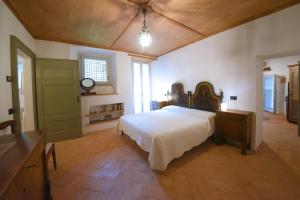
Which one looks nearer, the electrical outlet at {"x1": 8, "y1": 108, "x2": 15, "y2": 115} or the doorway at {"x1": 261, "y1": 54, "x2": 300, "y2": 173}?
the electrical outlet at {"x1": 8, "y1": 108, "x2": 15, "y2": 115}

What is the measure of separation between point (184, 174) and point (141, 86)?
3891mm

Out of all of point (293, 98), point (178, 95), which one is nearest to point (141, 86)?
point (178, 95)

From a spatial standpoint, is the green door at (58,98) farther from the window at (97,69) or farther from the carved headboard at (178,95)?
the carved headboard at (178,95)

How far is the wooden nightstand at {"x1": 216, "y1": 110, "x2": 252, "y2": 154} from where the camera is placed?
101 inches

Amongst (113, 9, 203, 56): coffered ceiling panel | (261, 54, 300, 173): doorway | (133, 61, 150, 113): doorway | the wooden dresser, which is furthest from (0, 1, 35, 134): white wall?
(261, 54, 300, 173): doorway

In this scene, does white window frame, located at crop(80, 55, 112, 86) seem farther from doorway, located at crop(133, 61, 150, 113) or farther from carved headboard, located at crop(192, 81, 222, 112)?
carved headboard, located at crop(192, 81, 222, 112)

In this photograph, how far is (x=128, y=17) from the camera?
8.02 ft

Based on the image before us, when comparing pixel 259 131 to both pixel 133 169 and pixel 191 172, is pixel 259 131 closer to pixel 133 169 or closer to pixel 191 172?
pixel 191 172

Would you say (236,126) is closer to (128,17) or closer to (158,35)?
(158,35)

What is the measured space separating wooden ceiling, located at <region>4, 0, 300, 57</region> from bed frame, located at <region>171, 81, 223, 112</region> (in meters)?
1.29

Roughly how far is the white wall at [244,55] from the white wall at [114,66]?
6.26 ft

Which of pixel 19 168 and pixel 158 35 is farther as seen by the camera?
pixel 158 35

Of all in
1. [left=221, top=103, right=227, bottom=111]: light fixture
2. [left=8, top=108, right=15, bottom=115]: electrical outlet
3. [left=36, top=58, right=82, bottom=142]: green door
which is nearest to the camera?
[left=8, top=108, right=15, bottom=115]: electrical outlet

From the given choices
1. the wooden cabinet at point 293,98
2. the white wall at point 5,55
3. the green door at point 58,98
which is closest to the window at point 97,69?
the green door at point 58,98
